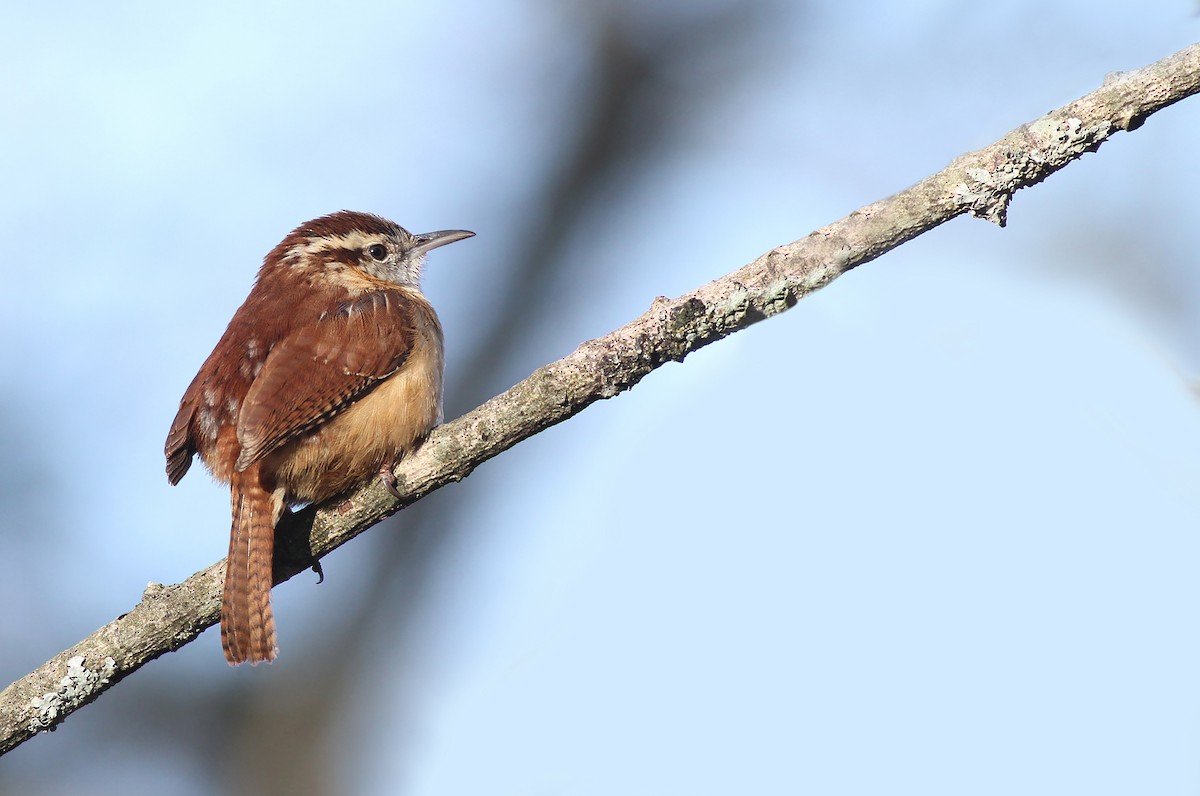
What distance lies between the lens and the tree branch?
9.08 ft

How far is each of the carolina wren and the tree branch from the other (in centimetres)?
17

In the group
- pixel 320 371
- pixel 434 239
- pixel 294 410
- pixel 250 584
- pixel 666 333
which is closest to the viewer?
pixel 666 333

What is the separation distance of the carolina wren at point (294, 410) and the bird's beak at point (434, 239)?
78 cm

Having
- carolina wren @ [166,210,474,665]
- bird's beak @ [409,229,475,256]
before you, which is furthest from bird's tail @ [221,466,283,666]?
bird's beak @ [409,229,475,256]

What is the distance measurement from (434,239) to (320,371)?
5.03 feet

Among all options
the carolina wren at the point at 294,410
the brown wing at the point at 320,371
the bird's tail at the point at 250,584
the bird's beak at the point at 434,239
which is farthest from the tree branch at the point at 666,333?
the bird's beak at the point at 434,239

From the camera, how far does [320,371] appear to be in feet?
13.0

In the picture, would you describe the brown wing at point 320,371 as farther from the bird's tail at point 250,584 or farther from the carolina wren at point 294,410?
the bird's tail at point 250,584

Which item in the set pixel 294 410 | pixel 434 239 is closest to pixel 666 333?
pixel 294 410

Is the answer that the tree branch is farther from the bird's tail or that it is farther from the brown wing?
the brown wing

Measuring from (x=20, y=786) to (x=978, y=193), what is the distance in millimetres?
5731

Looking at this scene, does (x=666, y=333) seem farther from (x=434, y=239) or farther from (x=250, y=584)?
(x=434, y=239)

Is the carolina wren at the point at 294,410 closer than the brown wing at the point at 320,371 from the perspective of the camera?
Yes

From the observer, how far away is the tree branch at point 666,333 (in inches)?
109
